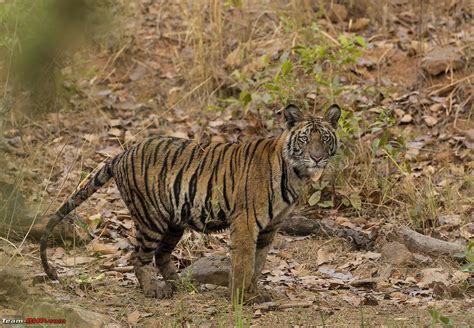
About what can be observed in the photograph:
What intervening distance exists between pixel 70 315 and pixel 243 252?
1.52 meters

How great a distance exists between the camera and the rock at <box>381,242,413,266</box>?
7.43m

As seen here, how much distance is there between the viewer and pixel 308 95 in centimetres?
975

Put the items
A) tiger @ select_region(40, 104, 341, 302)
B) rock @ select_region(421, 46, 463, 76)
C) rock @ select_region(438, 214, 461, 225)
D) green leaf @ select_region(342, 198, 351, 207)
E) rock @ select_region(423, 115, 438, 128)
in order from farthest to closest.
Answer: rock @ select_region(421, 46, 463, 76)
rock @ select_region(423, 115, 438, 128)
green leaf @ select_region(342, 198, 351, 207)
rock @ select_region(438, 214, 461, 225)
tiger @ select_region(40, 104, 341, 302)

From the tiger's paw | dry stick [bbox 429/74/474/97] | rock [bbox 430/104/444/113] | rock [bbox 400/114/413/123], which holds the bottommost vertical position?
the tiger's paw

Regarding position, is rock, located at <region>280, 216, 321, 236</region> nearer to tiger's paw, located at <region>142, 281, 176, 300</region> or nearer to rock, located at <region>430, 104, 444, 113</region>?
tiger's paw, located at <region>142, 281, 176, 300</region>

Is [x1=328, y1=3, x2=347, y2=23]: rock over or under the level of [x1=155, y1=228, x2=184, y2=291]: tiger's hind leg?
over

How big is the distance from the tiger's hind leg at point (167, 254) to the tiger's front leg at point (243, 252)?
0.66m

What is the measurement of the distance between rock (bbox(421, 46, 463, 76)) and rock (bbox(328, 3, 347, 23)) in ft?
5.43

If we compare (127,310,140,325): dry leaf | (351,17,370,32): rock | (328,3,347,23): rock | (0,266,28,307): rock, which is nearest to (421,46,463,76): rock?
(351,17,370,32): rock

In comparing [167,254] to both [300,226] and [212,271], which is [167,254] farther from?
[300,226]

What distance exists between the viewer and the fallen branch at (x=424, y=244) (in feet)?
24.5

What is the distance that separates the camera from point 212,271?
695cm

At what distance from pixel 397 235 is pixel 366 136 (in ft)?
5.68

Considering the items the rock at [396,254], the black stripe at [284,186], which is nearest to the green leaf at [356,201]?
the rock at [396,254]
